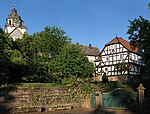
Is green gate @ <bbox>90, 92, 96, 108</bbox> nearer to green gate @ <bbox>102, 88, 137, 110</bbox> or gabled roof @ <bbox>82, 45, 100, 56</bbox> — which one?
green gate @ <bbox>102, 88, 137, 110</bbox>

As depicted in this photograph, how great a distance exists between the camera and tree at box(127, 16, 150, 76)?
75.4 feet

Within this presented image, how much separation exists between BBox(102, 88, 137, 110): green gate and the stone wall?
3643mm

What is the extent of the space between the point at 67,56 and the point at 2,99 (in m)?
18.6

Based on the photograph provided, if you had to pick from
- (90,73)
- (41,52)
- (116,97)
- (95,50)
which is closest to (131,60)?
(90,73)

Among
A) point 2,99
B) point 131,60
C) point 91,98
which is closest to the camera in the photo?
point 2,99

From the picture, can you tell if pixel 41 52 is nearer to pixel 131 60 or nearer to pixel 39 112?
pixel 131 60

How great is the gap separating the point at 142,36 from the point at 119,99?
6563mm

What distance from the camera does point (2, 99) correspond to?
20062mm

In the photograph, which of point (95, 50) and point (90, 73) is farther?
point (95, 50)

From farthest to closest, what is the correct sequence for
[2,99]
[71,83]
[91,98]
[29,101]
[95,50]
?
[95,50]
[71,83]
[91,98]
[29,101]
[2,99]

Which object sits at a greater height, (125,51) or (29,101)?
(125,51)

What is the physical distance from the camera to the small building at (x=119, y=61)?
51.7 metres

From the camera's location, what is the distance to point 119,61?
2099 inches

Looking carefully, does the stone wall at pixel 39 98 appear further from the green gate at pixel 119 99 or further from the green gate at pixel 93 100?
the green gate at pixel 119 99
